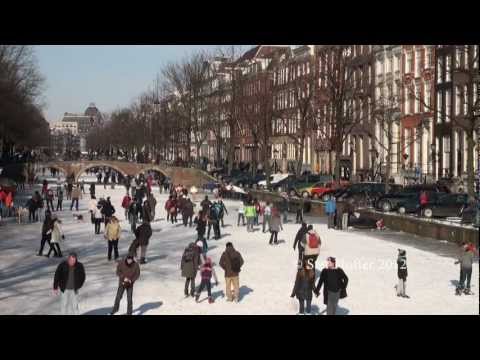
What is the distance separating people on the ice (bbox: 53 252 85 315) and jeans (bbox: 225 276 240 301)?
13.5 ft

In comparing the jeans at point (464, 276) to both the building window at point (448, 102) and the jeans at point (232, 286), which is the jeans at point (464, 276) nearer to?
the jeans at point (232, 286)

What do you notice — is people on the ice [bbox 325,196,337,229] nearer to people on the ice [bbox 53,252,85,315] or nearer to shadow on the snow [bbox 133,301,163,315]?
shadow on the snow [bbox 133,301,163,315]

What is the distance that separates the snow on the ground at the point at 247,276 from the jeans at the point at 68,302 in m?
1.49

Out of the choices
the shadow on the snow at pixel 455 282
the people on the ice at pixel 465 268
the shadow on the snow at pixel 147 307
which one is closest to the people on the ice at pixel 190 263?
the shadow on the snow at pixel 147 307

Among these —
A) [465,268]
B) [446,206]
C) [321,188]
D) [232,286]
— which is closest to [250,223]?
[446,206]

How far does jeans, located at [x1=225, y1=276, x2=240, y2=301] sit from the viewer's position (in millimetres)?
20328

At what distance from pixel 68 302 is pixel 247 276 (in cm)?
808

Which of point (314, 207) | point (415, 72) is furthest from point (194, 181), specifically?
point (314, 207)

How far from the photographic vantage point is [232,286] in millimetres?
20484

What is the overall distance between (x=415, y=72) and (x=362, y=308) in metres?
50.0

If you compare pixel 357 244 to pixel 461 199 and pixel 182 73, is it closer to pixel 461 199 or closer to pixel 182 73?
pixel 461 199

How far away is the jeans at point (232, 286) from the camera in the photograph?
20.3m

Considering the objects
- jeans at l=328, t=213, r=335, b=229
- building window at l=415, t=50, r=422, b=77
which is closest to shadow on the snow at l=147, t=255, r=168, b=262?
jeans at l=328, t=213, r=335, b=229

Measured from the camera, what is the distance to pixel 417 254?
30.4m
